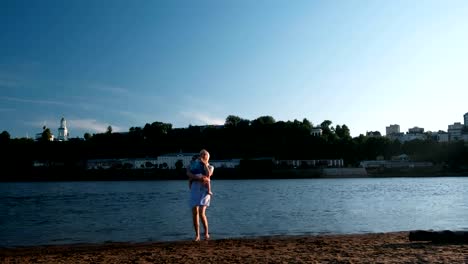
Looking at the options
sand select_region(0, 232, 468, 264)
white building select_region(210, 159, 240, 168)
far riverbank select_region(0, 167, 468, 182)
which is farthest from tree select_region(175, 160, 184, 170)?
sand select_region(0, 232, 468, 264)

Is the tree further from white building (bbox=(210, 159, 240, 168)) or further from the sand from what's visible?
the sand

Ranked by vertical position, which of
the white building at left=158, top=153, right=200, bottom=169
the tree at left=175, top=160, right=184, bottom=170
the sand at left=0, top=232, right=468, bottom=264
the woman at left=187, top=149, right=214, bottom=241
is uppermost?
the white building at left=158, top=153, right=200, bottom=169

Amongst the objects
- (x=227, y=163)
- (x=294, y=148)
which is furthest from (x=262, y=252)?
(x=294, y=148)

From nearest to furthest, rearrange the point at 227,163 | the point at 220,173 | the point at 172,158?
the point at 220,173
the point at 227,163
the point at 172,158

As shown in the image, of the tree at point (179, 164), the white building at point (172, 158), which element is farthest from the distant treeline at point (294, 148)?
the tree at point (179, 164)

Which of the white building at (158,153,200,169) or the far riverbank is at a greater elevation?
the white building at (158,153,200,169)

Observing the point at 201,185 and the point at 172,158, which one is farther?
the point at 172,158

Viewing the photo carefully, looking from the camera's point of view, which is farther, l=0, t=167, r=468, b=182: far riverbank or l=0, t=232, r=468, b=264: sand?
l=0, t=167, r=468, b=182: far riverbank

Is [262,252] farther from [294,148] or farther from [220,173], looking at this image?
[294,148]

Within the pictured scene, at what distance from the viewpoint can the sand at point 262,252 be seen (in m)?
11.7

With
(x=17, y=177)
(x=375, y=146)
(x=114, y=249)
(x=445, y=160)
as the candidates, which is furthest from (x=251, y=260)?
(x=17, y=177)

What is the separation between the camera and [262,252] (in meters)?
13.0

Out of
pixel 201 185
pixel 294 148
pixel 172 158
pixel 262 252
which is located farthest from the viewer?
pixel 172 158

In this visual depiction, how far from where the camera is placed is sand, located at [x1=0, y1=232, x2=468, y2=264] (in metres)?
11.7
